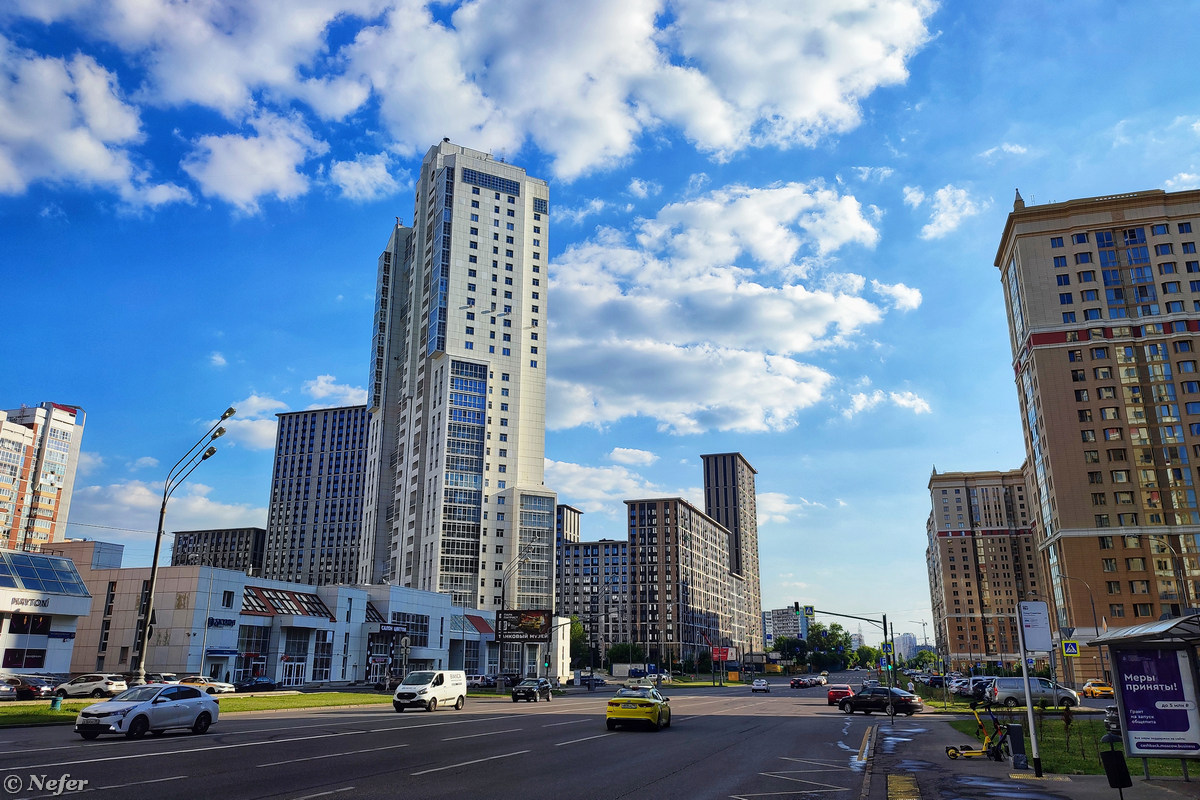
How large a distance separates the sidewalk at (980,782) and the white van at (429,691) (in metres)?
22.7

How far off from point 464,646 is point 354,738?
8616 cm

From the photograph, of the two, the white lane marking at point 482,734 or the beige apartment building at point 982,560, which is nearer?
the white lane marking at point 482,734

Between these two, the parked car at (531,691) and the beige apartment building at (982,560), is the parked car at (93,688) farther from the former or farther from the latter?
the beige apartment building at (982,560)

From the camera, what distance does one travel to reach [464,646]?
105 m

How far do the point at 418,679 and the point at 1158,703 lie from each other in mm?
31274

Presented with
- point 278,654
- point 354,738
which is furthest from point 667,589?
point 354,738

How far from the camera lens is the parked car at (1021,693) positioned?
142ft

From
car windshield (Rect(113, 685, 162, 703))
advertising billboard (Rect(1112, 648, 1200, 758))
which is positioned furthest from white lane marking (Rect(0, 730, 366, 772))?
advertising billboard (Rect(1112, 648, 1200, 758))

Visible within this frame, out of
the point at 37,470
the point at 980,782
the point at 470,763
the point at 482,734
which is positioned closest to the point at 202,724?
the point at 482,734

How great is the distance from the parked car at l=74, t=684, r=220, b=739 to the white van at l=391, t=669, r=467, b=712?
12994mm

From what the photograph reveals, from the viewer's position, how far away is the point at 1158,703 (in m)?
16.3

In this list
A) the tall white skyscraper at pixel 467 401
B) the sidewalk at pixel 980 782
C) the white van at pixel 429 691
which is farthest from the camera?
the tall white skyscraper at pixel 467 401

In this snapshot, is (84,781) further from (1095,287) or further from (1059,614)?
(1095,287)

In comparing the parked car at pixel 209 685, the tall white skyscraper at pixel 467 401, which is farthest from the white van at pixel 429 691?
the tall white skyscraper at pixel 467 401
